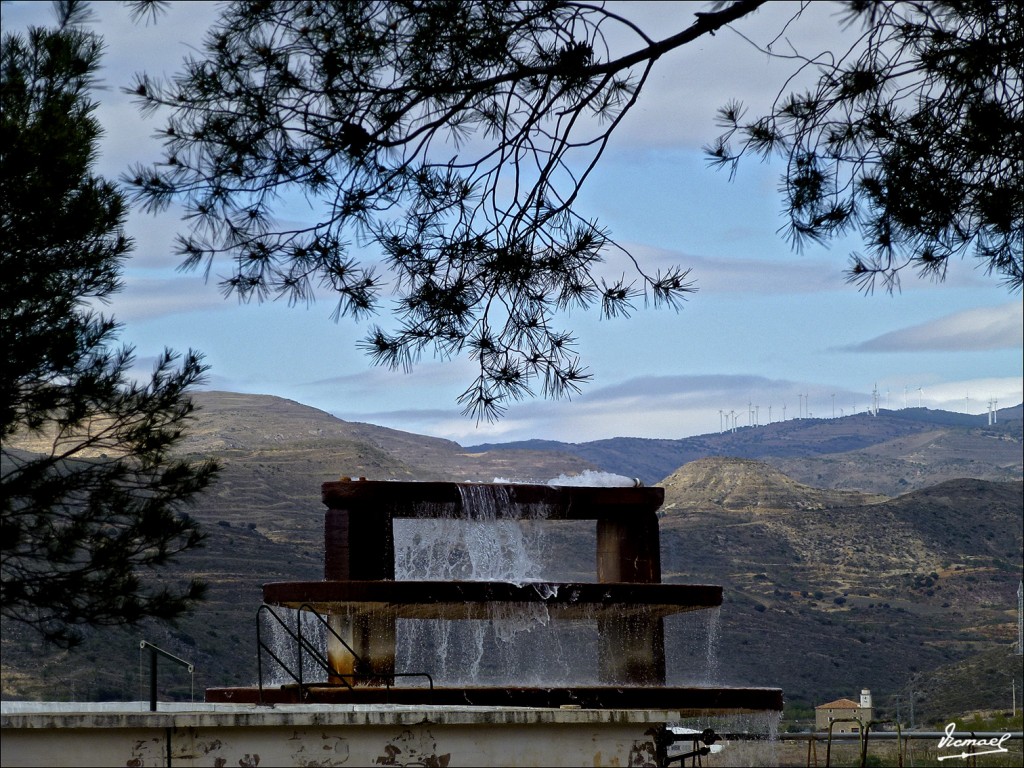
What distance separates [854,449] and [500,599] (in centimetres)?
11676

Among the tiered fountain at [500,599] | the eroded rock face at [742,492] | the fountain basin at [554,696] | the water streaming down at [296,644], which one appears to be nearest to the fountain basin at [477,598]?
the tiered fountain at [500,599]

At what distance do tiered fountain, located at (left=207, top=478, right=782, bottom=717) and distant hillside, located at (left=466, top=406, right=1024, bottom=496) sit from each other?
2640 inches

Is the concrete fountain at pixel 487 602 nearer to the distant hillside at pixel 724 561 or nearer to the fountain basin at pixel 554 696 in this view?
the fountain basin at pixel 554 696

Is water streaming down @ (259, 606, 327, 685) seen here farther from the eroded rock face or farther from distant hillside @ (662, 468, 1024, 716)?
the eroded rock face

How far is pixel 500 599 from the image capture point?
1134 cm

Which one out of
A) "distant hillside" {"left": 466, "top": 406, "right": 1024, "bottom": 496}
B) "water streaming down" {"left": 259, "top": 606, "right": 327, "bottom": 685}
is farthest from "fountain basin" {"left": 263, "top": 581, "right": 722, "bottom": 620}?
"distant hillside" {"left": 466, "top": 406, "right": 1024, "bottom": 496}

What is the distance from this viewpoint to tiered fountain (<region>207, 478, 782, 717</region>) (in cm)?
1104

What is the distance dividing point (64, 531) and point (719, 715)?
5.72 m

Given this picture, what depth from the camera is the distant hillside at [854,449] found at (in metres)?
94.9

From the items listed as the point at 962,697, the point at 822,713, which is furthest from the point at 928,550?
the point at 822,713

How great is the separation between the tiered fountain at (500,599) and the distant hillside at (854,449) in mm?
67044

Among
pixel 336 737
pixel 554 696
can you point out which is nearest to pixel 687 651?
pixel 554 696

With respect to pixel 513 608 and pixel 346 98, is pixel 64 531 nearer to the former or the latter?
pixel 513 608

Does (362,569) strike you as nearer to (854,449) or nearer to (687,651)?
(687,651)
